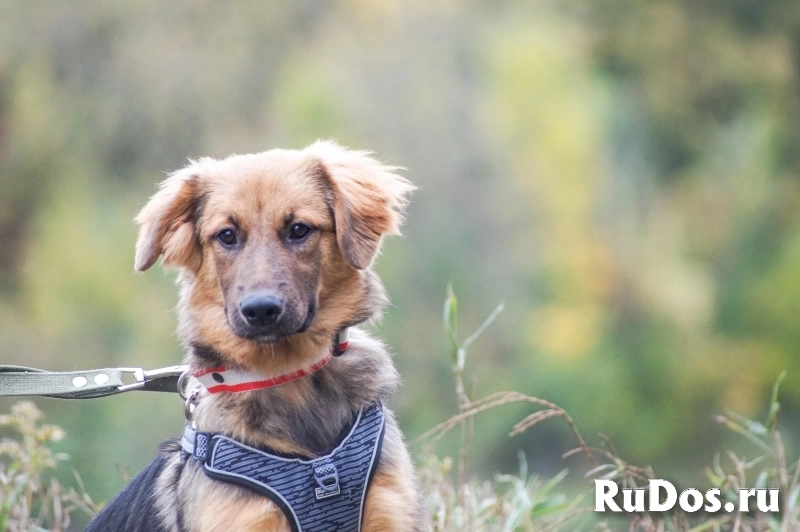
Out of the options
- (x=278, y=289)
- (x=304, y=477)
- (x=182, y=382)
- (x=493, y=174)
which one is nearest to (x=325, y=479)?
(x=304, y=477)

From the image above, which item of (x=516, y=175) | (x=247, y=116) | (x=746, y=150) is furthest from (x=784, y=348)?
(x=247, y=116)

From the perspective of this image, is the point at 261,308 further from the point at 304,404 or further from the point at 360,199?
the point at 360,199

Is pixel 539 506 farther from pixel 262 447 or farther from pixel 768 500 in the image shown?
pixel 262 447

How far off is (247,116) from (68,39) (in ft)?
12.7

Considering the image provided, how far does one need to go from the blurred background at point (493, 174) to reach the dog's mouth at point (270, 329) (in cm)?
1420

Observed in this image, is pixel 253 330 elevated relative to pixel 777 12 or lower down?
lower down

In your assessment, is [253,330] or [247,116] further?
[247,116]

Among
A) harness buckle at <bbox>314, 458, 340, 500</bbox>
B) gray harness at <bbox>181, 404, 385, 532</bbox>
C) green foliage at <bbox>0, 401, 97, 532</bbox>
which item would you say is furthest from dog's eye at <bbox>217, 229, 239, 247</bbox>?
green foliage at <bbox>0, 401, 97, 532</bbox>

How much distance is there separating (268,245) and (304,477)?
83 cm

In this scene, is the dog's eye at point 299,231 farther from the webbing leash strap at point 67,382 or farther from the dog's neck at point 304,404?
the webbing leash strap at point 67,382

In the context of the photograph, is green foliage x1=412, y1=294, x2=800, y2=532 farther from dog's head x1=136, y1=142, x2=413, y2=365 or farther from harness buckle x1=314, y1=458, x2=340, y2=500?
harness buckle x1=314, y1=458, x2=340, y2=500

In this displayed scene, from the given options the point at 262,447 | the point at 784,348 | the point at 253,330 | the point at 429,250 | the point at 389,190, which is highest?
the point at 389,190

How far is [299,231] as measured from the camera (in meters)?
3.77

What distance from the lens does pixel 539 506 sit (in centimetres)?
458
